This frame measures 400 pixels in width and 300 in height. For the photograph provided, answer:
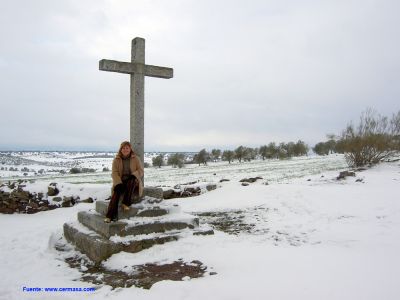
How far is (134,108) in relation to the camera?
7.14 m

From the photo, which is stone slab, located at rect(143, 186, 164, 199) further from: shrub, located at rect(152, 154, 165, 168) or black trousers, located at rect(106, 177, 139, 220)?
shrub, located at rect(152, 154, 165, 168)

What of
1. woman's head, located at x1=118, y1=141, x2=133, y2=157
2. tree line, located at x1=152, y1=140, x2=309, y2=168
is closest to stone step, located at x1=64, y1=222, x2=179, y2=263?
woman's head, located at x1=118, y1=141, x2=133, y2=157

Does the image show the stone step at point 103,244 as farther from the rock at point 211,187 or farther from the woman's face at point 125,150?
the rock at point 211,187

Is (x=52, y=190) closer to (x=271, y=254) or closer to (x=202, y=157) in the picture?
(x=271, y=254)

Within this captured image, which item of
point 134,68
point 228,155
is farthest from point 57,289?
point 228,155

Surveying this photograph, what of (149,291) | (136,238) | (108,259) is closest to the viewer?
(149,291)

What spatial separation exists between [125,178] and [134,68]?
2.32 meters

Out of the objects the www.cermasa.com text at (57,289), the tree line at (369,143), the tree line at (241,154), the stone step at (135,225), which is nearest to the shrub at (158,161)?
the tree line at (241,154)

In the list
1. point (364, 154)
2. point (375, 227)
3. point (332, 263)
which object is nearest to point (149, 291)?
point (332, 263)

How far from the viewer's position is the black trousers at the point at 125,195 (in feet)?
20.7

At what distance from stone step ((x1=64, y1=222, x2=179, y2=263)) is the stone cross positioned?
1.78 metres

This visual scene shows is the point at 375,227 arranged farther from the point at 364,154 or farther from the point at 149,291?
the point at 364,154

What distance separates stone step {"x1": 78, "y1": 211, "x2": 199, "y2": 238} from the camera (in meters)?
6.00

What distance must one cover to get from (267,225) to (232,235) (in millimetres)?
1176
